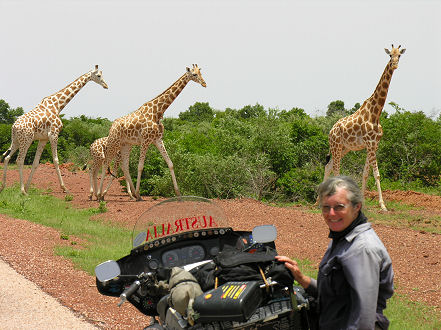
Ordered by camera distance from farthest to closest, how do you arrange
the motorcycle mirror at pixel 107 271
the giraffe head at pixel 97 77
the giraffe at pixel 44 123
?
the giraffe head at pixel 97 77, the giraffe at pixel 44 123, the motorcycle mirror at pixel 107 271

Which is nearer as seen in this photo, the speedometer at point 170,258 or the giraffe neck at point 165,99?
the speedometer at point 170,258

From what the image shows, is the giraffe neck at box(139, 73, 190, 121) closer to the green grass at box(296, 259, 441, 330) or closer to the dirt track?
A: the dirt track

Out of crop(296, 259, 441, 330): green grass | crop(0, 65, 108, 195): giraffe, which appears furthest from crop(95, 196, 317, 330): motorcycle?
crop(0, 65, 108, 195): giraffe

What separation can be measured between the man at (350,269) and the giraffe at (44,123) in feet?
51.4

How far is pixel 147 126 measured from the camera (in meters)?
15.9

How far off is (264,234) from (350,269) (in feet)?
2.66

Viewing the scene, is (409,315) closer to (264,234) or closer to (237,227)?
(264,234)

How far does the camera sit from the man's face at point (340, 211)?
3.01 metres

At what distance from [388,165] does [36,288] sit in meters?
18.5

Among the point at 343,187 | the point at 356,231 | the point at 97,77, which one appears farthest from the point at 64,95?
the point at 356,231

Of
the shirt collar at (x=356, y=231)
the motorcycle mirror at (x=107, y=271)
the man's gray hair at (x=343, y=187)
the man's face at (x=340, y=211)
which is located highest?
the man's gray hair at (x=343, y=187)

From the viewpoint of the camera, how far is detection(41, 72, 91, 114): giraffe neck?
18109 millimetres

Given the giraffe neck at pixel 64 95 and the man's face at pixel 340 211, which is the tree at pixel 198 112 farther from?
the man's face at pixel 340 211

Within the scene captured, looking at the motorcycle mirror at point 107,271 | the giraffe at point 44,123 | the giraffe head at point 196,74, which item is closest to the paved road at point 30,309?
the motorcycle mirror at point 107,271
